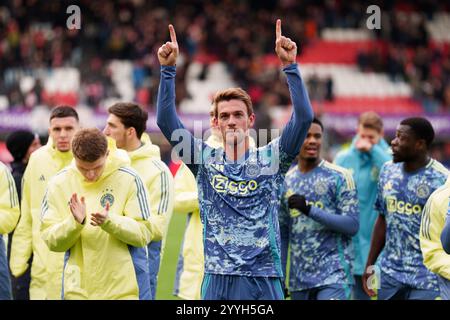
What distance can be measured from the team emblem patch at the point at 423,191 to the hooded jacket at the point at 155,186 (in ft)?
6.62

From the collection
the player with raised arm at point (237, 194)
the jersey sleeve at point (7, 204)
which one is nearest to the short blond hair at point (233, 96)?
the player with raised arm at point (237, 194)

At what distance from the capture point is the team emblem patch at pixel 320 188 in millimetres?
8492

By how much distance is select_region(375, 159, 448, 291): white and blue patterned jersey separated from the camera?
7861 mm

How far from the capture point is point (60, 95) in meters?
27.8

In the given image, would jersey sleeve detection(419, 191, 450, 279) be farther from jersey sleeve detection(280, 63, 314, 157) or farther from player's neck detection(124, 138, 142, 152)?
player's neck detection(124, 138, 142, 152)

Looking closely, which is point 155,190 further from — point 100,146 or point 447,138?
point 447,138

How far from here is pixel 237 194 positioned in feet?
19.6

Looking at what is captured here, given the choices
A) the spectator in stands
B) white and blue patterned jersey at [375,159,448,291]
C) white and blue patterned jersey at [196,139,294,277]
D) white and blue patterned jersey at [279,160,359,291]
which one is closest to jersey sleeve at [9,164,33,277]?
the spectator in stands

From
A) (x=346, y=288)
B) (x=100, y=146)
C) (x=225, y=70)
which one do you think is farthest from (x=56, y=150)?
(x=225, y=70)

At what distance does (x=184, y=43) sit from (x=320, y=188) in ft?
76.9

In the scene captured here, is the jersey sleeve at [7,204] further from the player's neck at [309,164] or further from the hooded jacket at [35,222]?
the player's neck at [309,164]

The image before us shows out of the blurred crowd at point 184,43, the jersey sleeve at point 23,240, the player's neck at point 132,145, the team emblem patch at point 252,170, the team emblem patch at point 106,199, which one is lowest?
the jersey sleeve at point 23,240

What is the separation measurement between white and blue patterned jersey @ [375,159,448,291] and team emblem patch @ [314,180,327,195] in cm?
56
